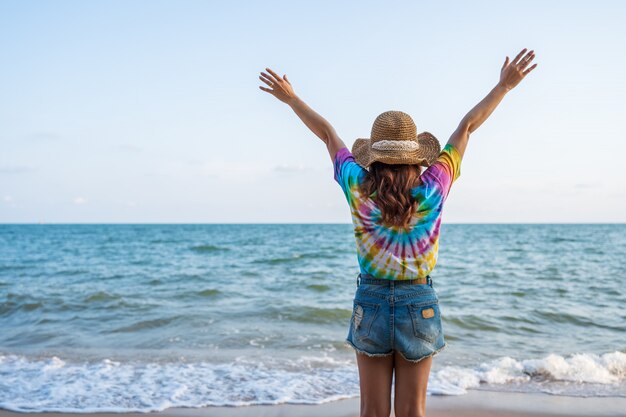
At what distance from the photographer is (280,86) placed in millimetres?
2941

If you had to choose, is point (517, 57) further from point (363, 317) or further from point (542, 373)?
point (542, 373)

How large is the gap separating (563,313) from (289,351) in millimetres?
5322

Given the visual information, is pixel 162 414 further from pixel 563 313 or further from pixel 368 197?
pixel 563 313

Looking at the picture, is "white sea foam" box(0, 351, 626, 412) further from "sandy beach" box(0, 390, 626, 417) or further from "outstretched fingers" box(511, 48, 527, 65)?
"outstretched fingers" box(511, 48, 527, 65)

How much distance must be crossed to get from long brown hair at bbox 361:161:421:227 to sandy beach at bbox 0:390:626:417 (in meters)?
3.11

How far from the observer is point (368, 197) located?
2406 mm

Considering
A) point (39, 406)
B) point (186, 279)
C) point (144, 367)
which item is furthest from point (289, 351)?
point (186, 279)

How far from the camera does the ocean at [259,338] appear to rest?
573 centimetres

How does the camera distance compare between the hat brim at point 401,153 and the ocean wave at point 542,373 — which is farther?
the ocean wave at point 542,373

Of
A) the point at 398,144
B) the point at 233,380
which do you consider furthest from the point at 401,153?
the point at 233,380

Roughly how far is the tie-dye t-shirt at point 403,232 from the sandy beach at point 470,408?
9.60 feet

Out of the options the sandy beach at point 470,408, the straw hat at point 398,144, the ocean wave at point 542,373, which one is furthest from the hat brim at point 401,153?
the ocean wave at point 542,373

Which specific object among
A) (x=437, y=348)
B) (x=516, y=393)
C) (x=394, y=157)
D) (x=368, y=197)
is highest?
(x=394, y=157)

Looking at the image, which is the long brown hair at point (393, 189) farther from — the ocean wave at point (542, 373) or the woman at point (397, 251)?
the ocean wave at point (542, 373)
